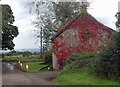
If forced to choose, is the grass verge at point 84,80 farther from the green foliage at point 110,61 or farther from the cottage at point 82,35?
the cottage at point 82,35

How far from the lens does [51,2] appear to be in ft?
146

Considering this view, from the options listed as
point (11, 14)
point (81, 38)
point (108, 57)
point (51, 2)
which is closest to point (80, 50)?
point (81, 38)

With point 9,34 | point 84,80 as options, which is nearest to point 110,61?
point 84,80

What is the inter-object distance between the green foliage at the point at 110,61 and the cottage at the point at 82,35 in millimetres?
14616

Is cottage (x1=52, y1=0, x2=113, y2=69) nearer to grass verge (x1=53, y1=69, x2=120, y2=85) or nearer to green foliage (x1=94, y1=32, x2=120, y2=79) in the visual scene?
grass verge (x1=53, y1=69, x2=120, y2=85)

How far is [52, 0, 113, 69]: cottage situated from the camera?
37.3 m

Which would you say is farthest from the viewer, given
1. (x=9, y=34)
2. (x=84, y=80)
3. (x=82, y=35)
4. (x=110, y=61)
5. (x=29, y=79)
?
(x=9, y=34)

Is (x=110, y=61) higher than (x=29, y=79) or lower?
higher

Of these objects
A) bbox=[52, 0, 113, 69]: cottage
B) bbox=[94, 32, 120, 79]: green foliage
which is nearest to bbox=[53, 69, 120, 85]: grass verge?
bbox=[94, 32, 120, 79]: green foliage

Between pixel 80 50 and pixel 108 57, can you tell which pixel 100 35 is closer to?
pixel 80 50

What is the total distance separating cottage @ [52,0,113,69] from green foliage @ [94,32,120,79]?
48.0ft

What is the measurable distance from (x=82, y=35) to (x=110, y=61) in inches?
603

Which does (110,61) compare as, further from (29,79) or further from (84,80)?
(29,79)

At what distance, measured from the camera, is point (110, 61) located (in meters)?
22.4
